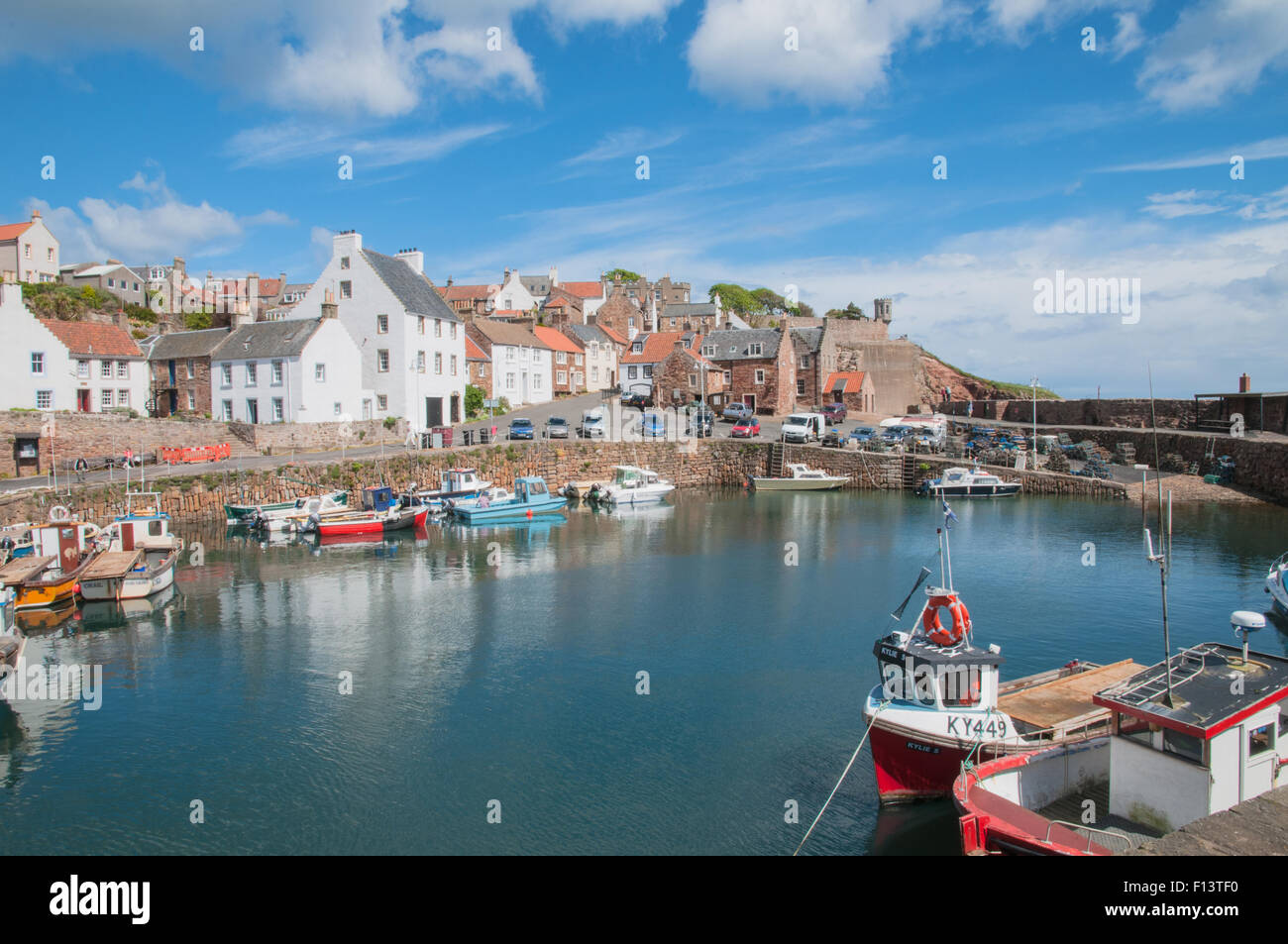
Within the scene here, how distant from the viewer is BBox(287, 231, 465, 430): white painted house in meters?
56.2

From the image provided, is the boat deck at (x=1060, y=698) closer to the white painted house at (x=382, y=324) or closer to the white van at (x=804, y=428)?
the white van at (x=804, y=428)

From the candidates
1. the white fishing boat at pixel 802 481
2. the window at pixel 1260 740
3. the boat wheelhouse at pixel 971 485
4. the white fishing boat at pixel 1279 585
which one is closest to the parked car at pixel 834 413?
the white fishing boat at pixel 802 481

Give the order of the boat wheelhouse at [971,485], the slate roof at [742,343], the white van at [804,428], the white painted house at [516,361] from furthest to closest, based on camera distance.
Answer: the white painted house at [516,361] → the slate roof at [742,343] → the white van at [804,428] → the boat wheelhouse at [971,485]

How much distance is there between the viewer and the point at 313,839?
554 inches

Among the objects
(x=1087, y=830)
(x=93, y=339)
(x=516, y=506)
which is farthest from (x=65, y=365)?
(x=1087, y=830)

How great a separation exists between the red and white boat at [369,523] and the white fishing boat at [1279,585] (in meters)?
36.5

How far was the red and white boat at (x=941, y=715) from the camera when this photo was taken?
46.7 ft

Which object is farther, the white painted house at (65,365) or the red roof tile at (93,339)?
the red roof tile at (93,339)

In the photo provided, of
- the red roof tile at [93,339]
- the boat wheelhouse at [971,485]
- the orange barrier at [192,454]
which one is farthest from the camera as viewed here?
the boat wheelhouse at [971,485]

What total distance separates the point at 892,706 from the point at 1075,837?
3604 millimetres

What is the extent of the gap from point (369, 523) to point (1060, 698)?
3422cm

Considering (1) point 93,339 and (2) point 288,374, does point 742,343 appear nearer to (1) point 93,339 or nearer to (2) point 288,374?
(2) point 288,374

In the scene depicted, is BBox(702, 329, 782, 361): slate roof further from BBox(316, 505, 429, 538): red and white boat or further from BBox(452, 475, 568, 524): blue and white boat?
BBox(316, 505, 429, 538): red and white boat
